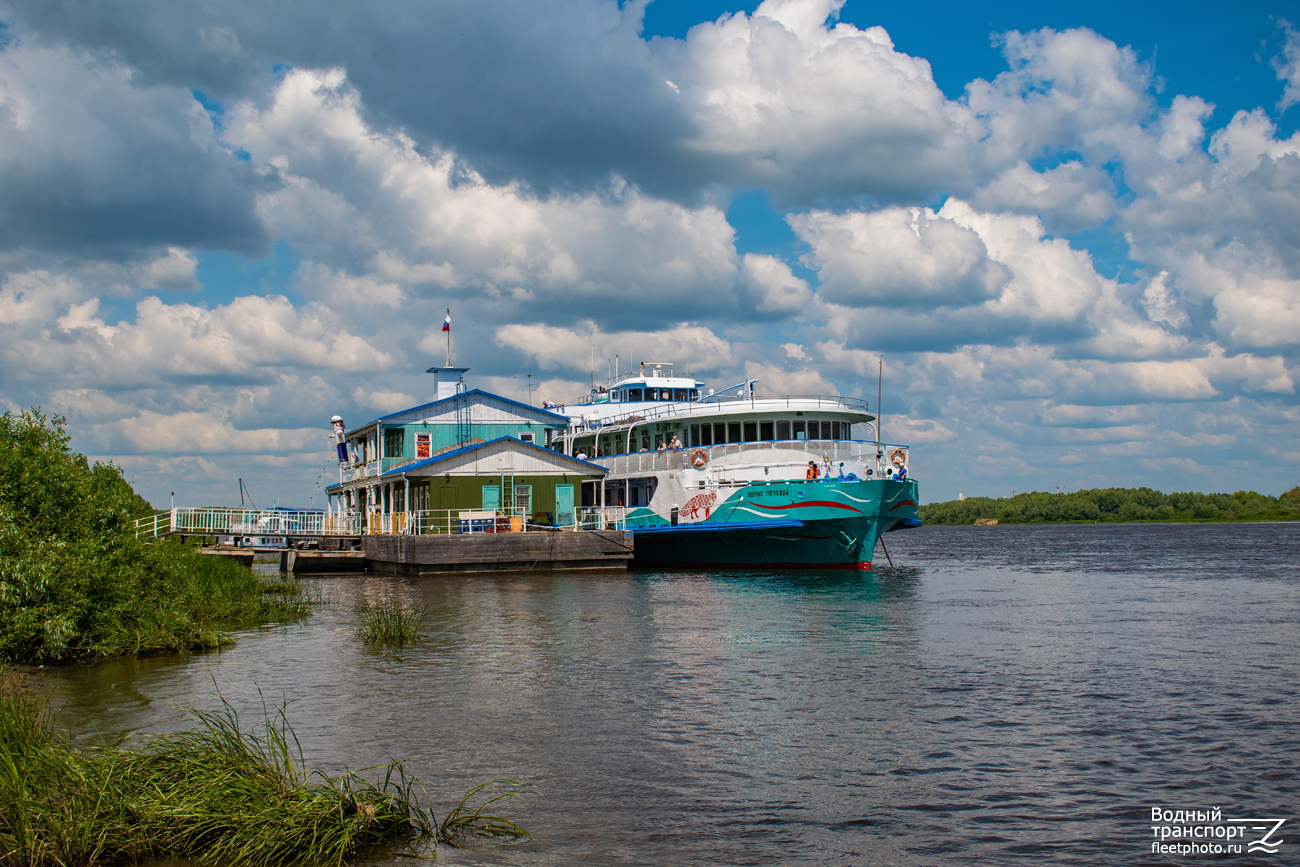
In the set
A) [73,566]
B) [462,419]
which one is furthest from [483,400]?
[73,566]

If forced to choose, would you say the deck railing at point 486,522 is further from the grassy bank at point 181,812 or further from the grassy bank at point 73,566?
the grassy bank at point 181,812

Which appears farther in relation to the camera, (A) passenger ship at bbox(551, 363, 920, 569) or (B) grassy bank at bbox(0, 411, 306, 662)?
(A) passenger ship at bbox(551, 363, 920, 569)

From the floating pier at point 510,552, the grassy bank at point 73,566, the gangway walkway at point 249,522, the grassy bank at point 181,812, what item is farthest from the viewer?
the gangway walkway at point 249,522

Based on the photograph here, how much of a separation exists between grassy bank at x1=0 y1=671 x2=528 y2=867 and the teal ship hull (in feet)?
87.5

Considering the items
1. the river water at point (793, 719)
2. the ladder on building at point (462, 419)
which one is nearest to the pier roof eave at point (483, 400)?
the ladder on building at point (462, 419)

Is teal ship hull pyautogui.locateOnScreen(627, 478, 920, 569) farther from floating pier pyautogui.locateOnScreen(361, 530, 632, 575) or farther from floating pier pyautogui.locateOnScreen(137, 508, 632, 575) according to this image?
floating pier pyautogui.locateOnScreen(137, 508, 632, 575)

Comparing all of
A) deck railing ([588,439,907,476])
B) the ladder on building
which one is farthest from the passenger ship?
the ladder on building

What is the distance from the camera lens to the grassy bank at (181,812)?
22.3 ft

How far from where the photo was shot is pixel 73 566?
1466 centimetres

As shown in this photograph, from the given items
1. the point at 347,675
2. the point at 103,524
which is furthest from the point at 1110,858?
the point at 103,524

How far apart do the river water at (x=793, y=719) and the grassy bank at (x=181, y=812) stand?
25.6 inches

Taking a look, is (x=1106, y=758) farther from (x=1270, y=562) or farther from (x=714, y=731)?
(x=1270, y=562)

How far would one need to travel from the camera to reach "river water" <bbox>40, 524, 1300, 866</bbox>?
27.5ft

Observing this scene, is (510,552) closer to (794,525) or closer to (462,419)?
(794,525)
